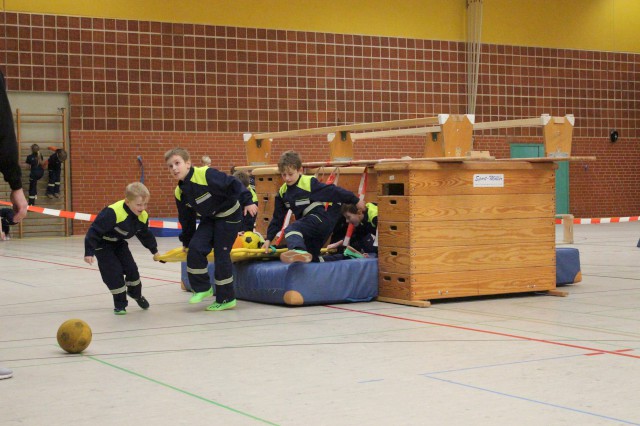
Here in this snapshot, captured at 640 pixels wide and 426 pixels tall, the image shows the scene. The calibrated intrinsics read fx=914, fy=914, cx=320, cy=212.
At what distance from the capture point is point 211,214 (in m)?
8.95

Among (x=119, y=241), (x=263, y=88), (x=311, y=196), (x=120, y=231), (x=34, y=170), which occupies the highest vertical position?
(x=263, y=88)

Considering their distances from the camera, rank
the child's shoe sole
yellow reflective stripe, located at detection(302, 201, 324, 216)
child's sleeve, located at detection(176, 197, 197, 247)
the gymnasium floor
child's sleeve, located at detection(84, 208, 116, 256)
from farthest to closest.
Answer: yellow reflective stripe, located at detection(302, 201, 324, 216) < child's sleeve, located at detection(176, 197, 197, 247) < the child's shoe sole < child's sleeve, located at detection(84, 208, 116, 256) < the gymnasium floor

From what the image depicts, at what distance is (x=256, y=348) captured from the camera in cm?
667

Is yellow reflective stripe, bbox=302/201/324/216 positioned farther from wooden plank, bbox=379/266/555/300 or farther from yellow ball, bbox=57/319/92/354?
yellow ball, bbox=57/319/92/354

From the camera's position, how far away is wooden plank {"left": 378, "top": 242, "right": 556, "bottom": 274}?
9016 mm

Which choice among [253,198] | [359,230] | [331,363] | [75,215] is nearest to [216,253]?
[359,230]

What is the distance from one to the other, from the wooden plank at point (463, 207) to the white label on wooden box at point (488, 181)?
0.35 ft

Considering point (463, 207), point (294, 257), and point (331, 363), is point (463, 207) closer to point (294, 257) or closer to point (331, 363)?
point (294, 257)

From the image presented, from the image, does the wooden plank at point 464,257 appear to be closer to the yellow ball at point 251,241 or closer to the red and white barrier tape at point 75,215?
the yellow ball at point 251,241

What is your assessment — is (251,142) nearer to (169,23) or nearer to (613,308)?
(613,308)

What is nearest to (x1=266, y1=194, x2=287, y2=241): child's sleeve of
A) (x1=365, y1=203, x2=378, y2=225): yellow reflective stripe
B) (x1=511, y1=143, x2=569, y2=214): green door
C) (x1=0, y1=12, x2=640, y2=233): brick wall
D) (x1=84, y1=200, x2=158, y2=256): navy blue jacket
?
(x1=365, y1=203, x2=378, y2=225): yellow reflective stripe

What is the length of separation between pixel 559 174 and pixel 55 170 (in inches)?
587

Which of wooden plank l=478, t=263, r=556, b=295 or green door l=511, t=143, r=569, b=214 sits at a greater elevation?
green door l=511, t=143, r=569, b=214

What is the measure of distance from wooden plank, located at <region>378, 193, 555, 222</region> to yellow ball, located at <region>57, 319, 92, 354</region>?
3.64 meters
